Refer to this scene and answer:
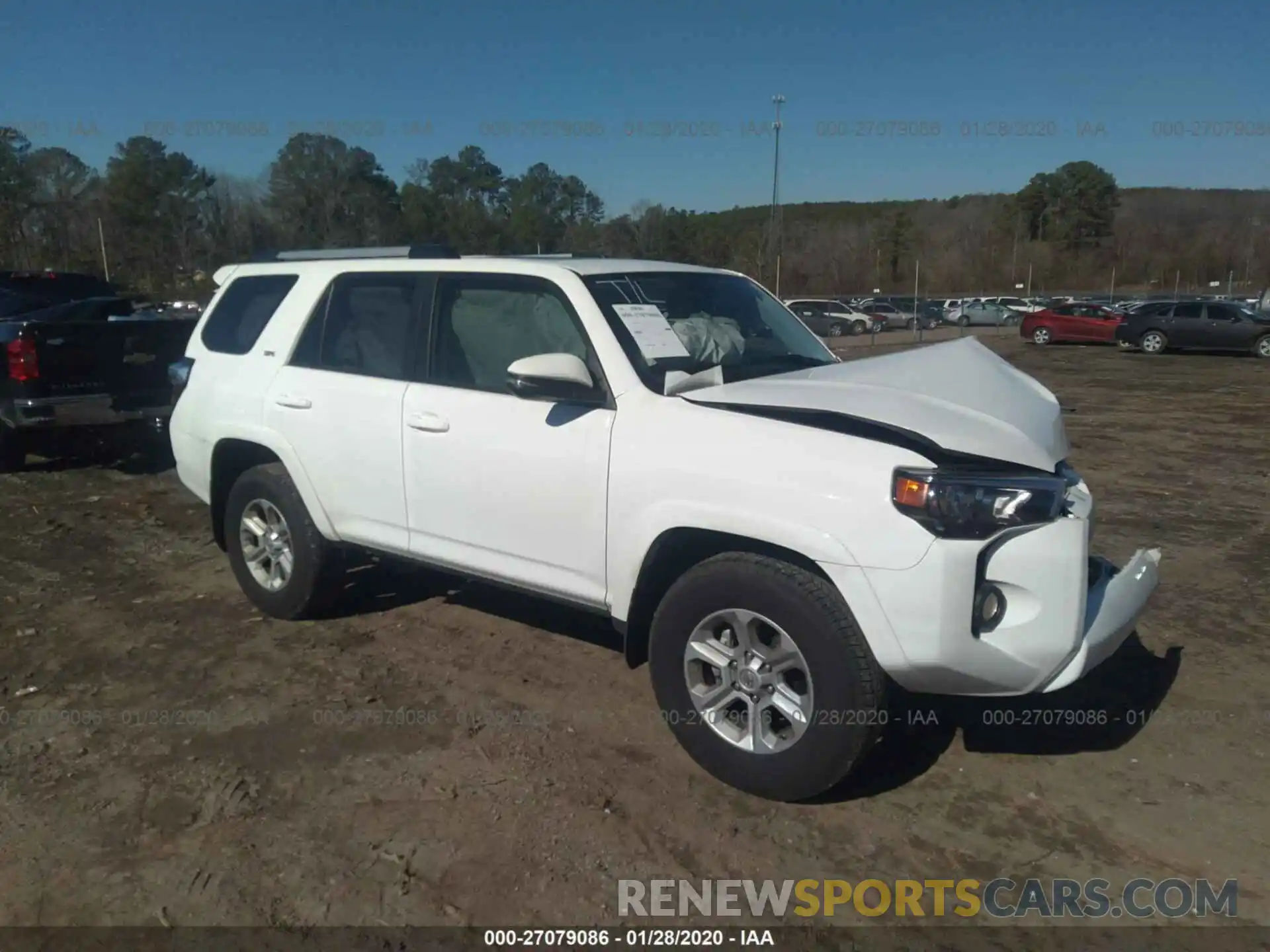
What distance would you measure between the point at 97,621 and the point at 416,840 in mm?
3102

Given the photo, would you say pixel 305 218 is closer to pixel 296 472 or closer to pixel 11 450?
pixel 11 450

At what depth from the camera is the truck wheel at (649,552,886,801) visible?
10.2 feet

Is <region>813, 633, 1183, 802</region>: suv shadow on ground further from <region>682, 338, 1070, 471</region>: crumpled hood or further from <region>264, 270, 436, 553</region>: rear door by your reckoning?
<region>264, 270, 436, 553</region>: rear door

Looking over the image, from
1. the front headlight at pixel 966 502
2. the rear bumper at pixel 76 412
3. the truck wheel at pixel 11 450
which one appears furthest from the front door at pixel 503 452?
the truck wheel at pixel 11 450

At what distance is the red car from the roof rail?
105 feet

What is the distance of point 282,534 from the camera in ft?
16.6

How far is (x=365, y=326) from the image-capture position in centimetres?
470

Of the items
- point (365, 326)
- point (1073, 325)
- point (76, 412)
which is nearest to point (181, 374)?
point (365, 326)

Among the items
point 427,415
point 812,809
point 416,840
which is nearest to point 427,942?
point 416,840

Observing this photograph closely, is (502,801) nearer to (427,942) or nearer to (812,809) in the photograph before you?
(427,942)

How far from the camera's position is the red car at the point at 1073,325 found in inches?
1278

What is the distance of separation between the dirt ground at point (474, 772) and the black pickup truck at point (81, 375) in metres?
3.08

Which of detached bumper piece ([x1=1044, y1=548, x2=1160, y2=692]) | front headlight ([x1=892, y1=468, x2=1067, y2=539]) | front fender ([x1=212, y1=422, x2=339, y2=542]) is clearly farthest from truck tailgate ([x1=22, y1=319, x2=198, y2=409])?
detached bumper piece ([x1=1044, y1=548, x2=1160, y2=692])

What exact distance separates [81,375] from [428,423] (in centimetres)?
605
